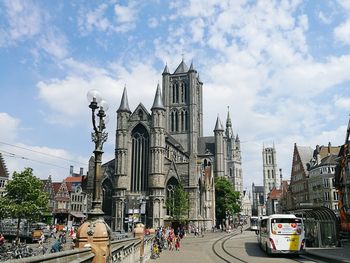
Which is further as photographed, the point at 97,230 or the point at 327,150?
the point at 327,150

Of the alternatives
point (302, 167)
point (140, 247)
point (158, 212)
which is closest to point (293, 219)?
point (140, 247)

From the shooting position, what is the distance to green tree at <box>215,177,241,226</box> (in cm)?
8525

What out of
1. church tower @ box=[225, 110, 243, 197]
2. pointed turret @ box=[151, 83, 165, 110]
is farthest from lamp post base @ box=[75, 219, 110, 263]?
church tower @ box=[225, 110, 243, 197]

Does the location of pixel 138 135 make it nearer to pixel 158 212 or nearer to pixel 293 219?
pixel 158 212

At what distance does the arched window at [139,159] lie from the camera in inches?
2446

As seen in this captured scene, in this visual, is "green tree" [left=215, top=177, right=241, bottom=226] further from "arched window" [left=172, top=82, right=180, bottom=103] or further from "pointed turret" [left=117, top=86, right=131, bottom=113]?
"pointed turret" [left=117, top=86, right=131, bottom=113]

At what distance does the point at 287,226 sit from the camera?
22.6 metres

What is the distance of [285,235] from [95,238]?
1586 cm

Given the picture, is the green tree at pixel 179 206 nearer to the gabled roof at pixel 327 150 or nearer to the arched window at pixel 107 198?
the arched window at pixel 107 198

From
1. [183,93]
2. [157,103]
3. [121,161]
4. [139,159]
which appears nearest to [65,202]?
[121,161]

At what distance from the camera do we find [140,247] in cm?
1903

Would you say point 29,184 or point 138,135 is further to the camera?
point 138,135

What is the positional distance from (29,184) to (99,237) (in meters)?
32.8

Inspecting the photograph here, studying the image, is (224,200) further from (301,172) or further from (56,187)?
(56,187)
